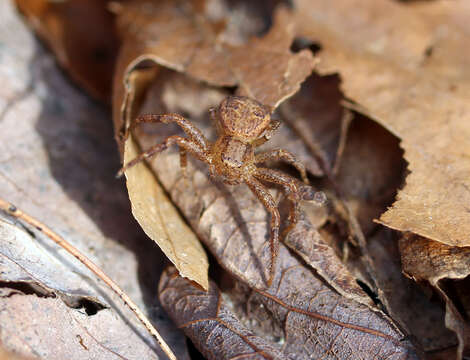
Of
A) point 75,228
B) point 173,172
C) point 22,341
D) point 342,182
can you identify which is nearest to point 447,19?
point 342,182

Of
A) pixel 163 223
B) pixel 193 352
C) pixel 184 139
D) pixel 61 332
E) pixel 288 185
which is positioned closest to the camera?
pixel 61 332

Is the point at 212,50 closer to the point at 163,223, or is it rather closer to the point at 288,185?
the point at 288,185

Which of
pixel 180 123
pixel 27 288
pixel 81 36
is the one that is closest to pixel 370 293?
pixel 180 123

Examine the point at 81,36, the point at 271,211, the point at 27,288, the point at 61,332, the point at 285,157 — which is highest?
the point at 81,36

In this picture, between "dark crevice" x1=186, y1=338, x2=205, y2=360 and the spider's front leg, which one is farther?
the spider's front leg

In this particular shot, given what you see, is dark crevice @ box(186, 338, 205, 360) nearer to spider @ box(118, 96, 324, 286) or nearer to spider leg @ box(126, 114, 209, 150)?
spider @ box(118, 96, 324, 286)

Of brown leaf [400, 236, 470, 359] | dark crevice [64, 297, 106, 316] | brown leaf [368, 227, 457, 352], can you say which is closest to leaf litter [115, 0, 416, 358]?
brown leaf [368, 227, 457, 352]
